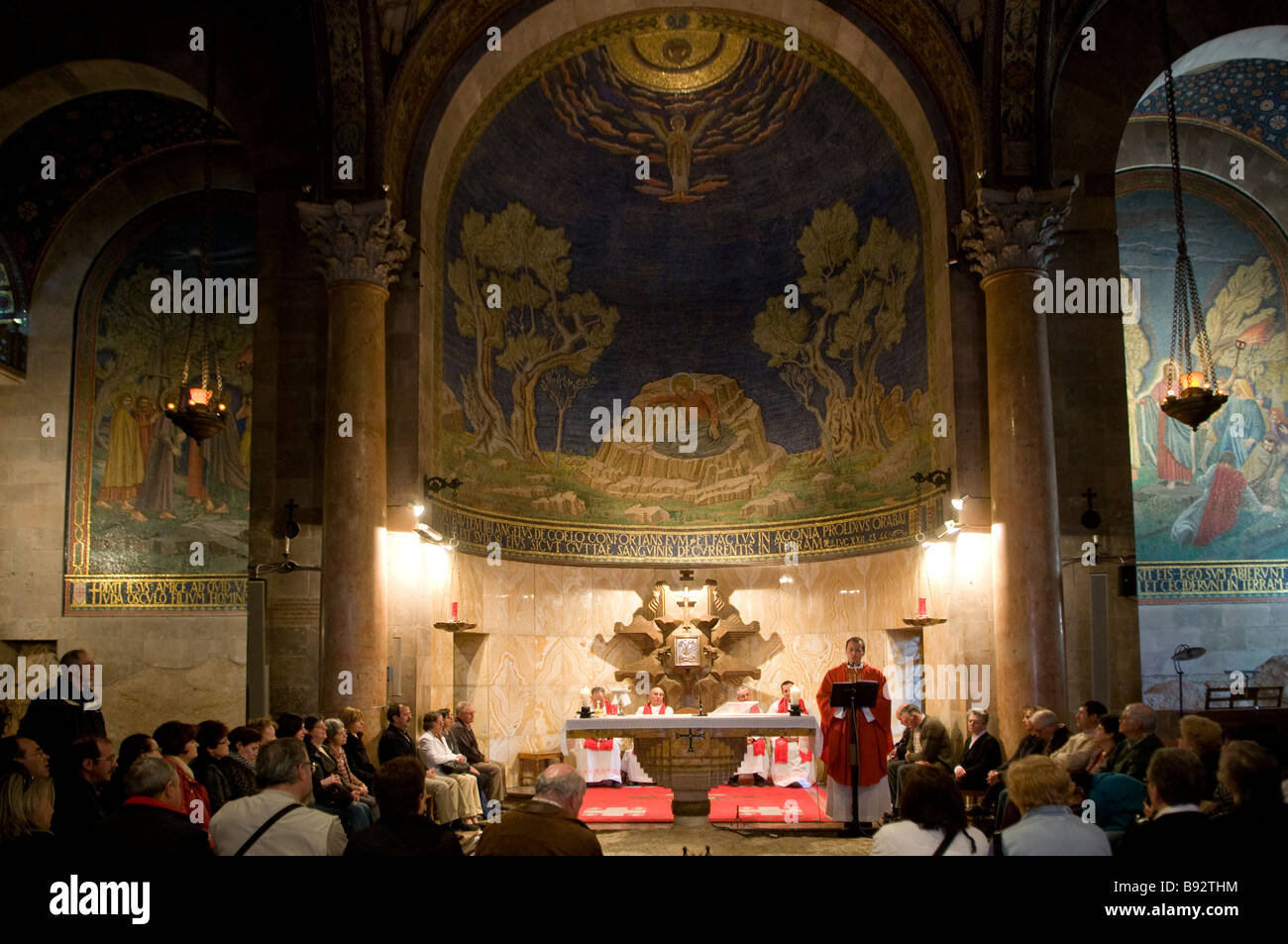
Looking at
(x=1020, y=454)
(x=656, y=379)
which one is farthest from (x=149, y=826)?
(x=656, y=379)

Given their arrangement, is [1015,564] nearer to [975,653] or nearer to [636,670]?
[975,653]

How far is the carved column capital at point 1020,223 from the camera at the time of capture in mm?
12578

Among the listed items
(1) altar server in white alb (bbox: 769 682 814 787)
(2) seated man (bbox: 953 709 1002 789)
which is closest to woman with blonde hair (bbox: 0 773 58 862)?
(2) seated man (bbox: 953 709 1002 789)

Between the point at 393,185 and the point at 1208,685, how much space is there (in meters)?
13.2

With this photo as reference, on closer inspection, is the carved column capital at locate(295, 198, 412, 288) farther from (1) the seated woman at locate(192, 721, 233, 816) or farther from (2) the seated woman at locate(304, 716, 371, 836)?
(1) the seated woman at locate(192, 721, 233, 816)

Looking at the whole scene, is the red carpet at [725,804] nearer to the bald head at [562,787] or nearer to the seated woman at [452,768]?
the seated woman at [452,768]

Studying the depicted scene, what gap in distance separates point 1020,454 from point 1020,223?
2.67 m

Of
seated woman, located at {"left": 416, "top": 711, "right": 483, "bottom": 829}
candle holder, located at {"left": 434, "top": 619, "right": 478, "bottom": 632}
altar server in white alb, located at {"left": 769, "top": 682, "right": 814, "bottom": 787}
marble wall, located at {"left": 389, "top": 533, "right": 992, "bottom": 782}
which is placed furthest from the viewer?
altar server in white alb, located at {"left": 769, "top": 682, "right": 814, "bottom": 787}

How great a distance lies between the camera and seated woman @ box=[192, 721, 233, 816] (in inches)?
306

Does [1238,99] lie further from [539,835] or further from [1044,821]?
[539,835]

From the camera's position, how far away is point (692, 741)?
49.3ft

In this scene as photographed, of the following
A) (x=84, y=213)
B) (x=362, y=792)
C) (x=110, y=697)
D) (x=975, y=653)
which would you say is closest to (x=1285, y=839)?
(x=362, y=792)

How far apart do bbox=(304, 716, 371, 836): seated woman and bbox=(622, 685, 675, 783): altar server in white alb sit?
612 centimetres

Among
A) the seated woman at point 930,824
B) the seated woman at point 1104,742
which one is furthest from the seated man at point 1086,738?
the seated woman at point 930,824
